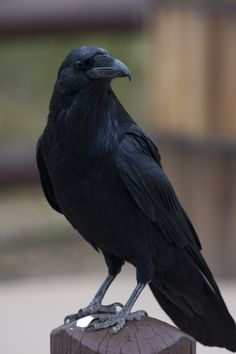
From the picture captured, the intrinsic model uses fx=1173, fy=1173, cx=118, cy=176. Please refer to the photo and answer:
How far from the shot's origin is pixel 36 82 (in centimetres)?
1131

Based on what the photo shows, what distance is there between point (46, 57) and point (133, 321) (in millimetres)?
8102

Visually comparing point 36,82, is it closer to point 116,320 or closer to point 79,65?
point 79,65

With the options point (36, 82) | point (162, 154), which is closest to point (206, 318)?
point (162, 154)

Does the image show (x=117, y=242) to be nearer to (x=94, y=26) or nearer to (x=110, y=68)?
(x=110, y=68)

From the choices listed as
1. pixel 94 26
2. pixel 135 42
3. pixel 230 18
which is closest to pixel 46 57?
pixel 135 42

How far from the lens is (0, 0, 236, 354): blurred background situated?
6387mm

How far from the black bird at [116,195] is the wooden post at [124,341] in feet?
0.33

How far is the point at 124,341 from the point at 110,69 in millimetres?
777

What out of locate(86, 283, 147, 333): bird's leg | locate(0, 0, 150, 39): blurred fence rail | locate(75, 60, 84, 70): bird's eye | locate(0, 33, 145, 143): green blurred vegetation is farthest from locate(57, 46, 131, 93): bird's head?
locate(0, 33, 145, 143): green blurred vegetation

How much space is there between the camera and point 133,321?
339 cm

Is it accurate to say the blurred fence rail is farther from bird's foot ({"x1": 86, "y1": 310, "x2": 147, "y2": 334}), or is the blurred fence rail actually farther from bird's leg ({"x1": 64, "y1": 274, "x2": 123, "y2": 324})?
bird's foot ({"x1": 86, "y1": 310, "x2": 147, "y2": 334})

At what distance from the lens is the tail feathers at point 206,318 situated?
3.74 metres

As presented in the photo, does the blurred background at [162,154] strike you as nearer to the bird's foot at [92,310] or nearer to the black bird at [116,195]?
the black bird at [116,195]

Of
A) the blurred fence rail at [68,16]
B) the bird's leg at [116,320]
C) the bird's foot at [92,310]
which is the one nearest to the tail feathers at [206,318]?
the bird's foot at [92,310]
